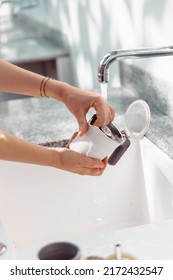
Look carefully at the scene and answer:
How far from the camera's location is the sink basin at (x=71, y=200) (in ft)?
3.80

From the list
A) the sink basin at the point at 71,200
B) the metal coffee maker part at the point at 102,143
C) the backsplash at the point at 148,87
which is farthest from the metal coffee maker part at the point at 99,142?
the backsplash at the point at 148,87

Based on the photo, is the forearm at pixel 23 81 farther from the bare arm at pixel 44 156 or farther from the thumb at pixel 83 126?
the bare arm at pixel 44 156

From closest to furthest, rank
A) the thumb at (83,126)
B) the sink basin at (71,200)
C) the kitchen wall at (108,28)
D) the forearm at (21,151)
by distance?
the forearm at (21,151) < the thumb at (83,126) < the sink basin at (71,200) < the kitchen wall at (108,28)

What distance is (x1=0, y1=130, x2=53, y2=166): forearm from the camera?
0.81 meters

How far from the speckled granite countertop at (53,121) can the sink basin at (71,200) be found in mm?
52

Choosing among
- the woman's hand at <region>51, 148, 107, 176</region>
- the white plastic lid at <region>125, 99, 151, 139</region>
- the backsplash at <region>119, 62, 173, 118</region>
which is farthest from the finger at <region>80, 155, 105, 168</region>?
the backsplash at <region>119, 62, 173, 118</region>

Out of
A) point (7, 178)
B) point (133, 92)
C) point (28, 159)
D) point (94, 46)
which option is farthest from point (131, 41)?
point (28, 159)

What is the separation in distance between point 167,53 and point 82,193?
423 millimetres

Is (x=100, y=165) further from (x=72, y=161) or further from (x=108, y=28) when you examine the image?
(x=108, y=28)

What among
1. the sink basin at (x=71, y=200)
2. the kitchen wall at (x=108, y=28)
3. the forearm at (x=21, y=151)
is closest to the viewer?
the forearm at (x=21, y=151)

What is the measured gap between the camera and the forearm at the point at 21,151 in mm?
815

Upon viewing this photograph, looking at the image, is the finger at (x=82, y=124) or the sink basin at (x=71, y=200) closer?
the finger at (x=82, y=124)

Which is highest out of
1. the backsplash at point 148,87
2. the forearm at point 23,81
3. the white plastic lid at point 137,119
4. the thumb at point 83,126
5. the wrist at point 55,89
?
the backsplash at point 148,87

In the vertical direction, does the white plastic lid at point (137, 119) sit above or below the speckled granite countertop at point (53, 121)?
below
